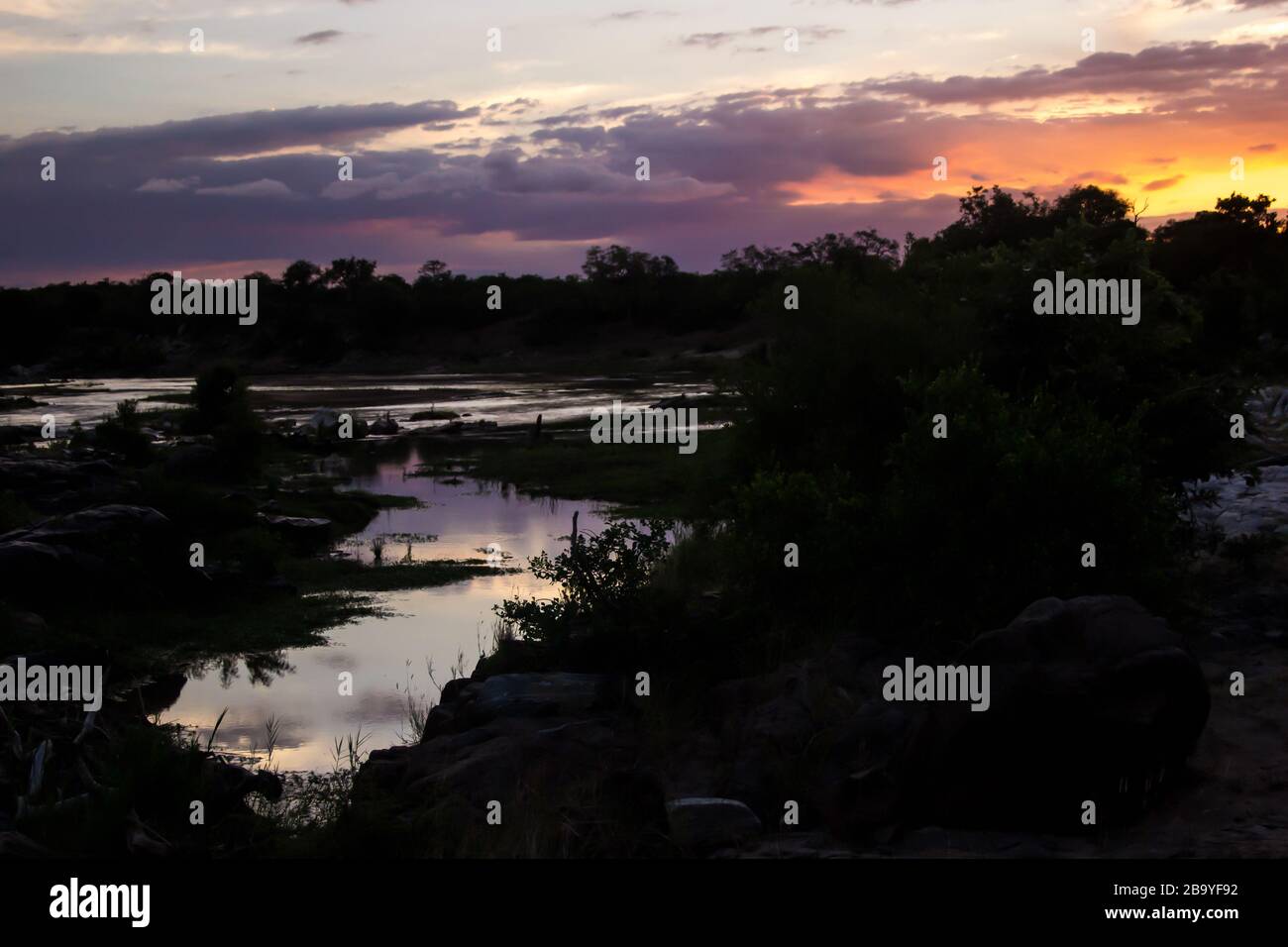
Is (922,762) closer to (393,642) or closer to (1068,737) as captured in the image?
(1068,737)

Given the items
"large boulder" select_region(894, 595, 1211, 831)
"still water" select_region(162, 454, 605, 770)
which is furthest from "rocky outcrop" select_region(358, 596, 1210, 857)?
"still water" select_region(162, 454, 605, 770)

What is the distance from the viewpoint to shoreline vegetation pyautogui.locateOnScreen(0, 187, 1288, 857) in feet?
28.8

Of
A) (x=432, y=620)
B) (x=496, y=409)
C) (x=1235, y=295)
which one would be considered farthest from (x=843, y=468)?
(x=496, y=409)

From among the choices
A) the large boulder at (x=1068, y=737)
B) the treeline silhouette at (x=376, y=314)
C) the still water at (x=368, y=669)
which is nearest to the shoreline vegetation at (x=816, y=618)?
the large boulder at (x=1068, y=737)

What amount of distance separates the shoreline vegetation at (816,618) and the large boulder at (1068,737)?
21 mm

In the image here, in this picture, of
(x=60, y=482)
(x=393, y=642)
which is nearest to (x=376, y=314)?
(x=60, y=482)

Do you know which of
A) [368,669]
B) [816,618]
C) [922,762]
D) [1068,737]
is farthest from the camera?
[368,669]

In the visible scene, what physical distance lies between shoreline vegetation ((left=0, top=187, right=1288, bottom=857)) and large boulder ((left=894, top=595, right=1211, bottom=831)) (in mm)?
21

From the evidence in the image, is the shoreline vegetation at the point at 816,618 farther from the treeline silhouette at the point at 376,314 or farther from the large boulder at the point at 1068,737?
the treeline silhouette at the point at 376,314

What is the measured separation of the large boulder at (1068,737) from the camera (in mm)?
8492

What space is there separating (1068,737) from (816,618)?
5.10 metres

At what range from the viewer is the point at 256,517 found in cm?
2509

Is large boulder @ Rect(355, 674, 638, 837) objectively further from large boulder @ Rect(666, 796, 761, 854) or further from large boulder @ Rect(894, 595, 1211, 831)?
large boulder @ Rect(894, 595, 1211, 831)

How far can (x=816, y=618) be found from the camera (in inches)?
533
